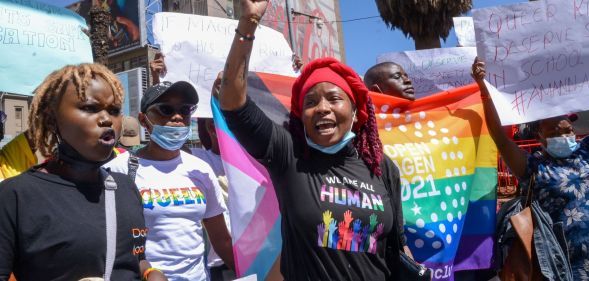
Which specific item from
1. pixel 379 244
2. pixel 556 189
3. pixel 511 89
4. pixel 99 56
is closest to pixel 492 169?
pixel 556 189

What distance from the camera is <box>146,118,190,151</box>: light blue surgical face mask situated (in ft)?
8.37

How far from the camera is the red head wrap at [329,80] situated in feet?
6.88

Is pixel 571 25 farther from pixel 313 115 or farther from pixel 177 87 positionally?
pixel 177 87

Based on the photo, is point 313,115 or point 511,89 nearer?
point 313,115

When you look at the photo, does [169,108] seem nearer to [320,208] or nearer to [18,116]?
[320,208]

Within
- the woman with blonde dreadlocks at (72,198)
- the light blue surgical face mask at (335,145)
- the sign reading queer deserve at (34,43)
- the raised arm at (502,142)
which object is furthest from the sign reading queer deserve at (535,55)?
the sign reading queer deserve at (34,43)

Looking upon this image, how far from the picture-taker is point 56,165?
153 centimetres

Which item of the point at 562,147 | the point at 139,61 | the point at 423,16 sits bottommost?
the point at 562,147

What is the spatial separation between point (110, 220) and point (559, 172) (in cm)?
264

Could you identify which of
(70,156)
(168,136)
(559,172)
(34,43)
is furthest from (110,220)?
(559,172)

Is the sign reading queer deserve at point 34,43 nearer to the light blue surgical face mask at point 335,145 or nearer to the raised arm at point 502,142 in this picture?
the light blue surgical face mask at point 335,145

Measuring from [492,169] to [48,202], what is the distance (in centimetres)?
258

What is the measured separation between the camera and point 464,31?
13.0 feet

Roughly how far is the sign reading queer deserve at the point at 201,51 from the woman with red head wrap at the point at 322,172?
4.57 feet
